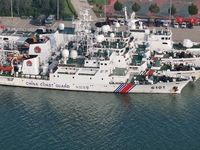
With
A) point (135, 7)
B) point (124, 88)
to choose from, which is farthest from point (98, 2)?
point (124, 88)

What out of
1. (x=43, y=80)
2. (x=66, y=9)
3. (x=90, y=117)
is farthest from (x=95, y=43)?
(x=66, y=9)

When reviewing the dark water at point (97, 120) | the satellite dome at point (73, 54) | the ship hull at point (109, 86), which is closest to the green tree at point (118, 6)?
the satellite dome at point (73, 54)

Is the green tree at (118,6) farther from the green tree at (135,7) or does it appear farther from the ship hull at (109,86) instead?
the ship hull at (109,86)

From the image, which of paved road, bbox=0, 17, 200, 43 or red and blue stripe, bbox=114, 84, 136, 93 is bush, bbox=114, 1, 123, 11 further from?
red and blue stripe, bbox=114, 84, 136, 93

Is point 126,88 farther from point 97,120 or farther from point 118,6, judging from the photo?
point 118,6

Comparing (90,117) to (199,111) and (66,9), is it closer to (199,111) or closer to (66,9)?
(199,111)

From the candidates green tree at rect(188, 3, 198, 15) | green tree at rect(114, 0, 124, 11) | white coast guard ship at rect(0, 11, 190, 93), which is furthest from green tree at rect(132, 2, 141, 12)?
white coast guard ship at rect(0, 11, 190, 93)

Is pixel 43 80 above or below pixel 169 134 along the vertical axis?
above
